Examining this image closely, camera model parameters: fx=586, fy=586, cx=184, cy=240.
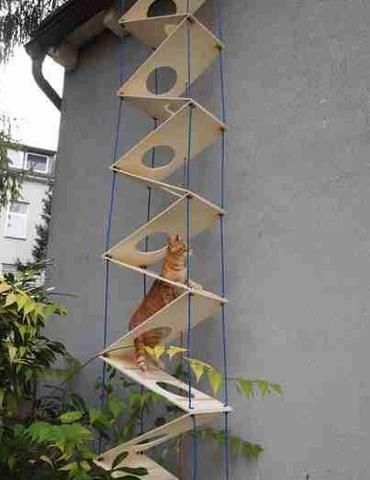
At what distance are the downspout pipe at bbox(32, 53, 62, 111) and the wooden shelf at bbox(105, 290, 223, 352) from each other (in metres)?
3.35

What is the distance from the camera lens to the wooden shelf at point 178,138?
3.20 metres

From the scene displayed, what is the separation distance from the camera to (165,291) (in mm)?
3074

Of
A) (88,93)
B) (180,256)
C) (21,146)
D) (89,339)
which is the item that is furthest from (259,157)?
(21,146)

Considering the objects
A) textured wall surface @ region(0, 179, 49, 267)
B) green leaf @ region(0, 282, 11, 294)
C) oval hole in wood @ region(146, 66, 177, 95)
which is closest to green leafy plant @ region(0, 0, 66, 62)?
oval hole in wood @ region(146, 66, 177, 95)

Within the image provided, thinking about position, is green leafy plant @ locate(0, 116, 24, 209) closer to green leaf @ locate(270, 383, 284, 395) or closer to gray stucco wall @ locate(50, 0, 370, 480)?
gray stucco wall @ locate(50, 0, 370, 480)

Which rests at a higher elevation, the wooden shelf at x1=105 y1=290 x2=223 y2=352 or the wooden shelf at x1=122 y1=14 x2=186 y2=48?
the wooden shelf at x1=122 y1=14 x2=186 y2=48

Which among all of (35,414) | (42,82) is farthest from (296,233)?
(42,82)

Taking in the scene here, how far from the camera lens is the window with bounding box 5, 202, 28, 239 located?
22.2 meters

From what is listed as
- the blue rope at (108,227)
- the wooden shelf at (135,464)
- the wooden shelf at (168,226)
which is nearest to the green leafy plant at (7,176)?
the blue rope at (108,227)

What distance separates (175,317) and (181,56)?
158cm

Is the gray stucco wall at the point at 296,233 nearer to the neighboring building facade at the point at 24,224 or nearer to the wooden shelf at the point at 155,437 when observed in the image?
the wooden shelf at the point at 155,437

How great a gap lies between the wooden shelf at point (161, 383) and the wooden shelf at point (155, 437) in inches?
2.2

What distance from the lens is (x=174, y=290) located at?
304cm

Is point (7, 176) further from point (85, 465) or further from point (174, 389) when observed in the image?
point (85, 465)
